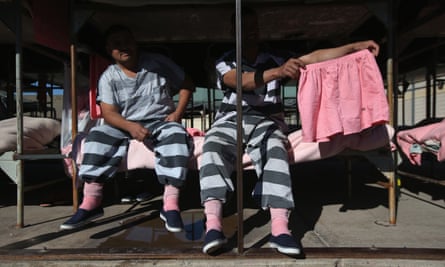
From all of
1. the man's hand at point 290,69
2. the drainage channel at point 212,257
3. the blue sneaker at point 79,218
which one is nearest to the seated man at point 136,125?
the blue sneaker at point 79,218

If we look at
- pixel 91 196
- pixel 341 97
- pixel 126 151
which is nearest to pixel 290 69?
pixel 341 97

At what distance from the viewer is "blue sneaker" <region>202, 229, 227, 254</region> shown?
185 centimetres

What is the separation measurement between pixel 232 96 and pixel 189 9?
93 centimetres

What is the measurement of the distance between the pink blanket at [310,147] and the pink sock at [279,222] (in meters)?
0.49

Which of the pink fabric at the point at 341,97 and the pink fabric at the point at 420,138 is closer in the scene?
the pink fabric at the point at 341,97

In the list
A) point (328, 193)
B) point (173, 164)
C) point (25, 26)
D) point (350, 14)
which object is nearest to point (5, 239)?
point (173, 164)

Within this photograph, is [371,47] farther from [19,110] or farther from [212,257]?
[19,110]

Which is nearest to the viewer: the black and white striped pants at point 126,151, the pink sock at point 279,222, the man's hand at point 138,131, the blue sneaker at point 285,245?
the blue sneaker at point 285,245

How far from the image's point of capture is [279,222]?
6.45ft

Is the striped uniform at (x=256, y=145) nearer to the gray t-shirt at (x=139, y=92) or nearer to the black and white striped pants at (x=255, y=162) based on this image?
the black and white striped pants at (x=255, y=162)

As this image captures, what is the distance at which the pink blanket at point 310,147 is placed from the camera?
2.46 m

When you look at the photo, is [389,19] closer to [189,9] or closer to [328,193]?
[189,9]

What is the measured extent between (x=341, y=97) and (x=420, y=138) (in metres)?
1.15

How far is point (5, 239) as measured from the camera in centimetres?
232
